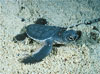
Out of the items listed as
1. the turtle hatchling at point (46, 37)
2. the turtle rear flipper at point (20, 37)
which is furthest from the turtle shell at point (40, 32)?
the turtle rear flipper at point (20, 37)

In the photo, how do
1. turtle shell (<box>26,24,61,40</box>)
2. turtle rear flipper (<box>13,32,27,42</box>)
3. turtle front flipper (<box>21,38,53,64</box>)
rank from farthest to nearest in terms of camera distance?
turtle rear flipper (<box>13,32,27,42</box>), turtle shell (<box>26,24,61,40</box>), turtle front flipper (<box>21,38,53,64</box>)

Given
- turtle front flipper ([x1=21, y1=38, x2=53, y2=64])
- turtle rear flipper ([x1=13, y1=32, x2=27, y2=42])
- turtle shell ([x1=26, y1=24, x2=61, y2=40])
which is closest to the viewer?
turtle front flipper ([x1=21, y1=38, x2=53, y2=64])

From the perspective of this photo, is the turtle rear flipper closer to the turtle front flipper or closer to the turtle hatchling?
the turtle hatchling

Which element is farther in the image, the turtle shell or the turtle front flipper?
the turtle shell

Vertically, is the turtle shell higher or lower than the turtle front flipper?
higher

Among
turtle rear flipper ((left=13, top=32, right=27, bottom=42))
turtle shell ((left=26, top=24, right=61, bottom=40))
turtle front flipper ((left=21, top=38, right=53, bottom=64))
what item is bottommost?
turtle front flipper ((left=21, top=38, right=53, bottom=64))

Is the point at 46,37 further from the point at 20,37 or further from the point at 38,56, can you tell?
the point at 20,37

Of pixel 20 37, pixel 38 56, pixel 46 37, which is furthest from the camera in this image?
pixel 20 37

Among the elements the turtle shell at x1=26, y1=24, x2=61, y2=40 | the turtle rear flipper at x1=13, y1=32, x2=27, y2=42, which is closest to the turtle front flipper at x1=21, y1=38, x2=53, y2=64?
the turtle shell at x1=26, y1=24, x2=61, y2=40

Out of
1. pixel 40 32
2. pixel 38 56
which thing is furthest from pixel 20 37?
pixel 38 56

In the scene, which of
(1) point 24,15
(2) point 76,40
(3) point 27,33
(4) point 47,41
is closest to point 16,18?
(1) point 24,15
